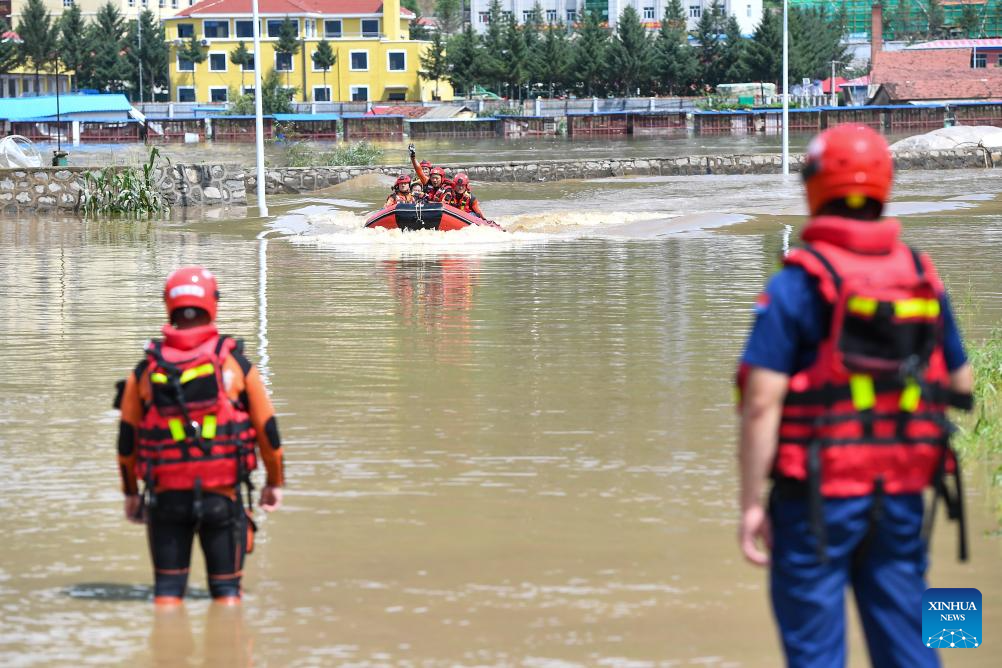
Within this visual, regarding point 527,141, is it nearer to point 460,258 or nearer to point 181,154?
point 181,154

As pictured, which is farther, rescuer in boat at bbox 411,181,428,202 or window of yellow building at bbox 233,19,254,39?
window of yellow building at bbox 233,19,254,39

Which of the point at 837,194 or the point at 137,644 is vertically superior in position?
the point at 837,194

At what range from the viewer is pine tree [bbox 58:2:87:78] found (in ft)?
386

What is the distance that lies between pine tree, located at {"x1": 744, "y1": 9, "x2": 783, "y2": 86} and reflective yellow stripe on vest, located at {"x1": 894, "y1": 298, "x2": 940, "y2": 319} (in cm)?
11241

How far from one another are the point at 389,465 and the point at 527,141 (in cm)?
8003

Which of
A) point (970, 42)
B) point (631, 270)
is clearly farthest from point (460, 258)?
point (970, 42)

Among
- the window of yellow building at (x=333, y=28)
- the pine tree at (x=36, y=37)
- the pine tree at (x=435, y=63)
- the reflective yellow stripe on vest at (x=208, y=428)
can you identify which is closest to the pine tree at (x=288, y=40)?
the window of yellow building at (x=333, y=28)

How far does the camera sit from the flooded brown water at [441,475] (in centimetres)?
582

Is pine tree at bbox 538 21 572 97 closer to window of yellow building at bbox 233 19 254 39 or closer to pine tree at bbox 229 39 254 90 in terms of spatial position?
pine tree at bbox 229 39 254 90

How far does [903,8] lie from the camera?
16362 cm

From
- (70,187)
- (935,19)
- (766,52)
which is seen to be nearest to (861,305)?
(70,187)

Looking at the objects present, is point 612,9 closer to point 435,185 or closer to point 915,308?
point 435,185

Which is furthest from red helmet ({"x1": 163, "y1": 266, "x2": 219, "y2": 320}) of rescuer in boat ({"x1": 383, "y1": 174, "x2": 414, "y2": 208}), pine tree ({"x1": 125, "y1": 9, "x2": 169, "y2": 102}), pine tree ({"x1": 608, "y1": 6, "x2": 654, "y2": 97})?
pine tree ({"x1": 125, "y1": 9, "x2": 169, "y2": 102})

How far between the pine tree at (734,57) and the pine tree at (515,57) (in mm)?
14594
